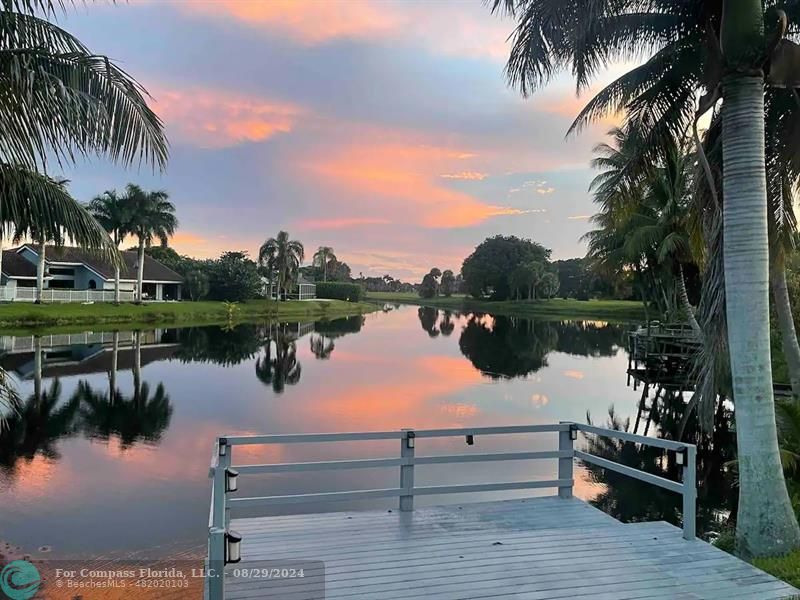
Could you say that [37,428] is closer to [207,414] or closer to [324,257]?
[207,414]

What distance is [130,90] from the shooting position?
675 centimetres

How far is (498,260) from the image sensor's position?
4200 inches

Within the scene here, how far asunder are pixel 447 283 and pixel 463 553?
6363 inches

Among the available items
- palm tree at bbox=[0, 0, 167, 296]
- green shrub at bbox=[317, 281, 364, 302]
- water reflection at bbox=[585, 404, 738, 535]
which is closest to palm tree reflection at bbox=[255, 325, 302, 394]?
water reflection at bbox=[585, 404, 738, 535]

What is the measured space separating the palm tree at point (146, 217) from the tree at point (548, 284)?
66.0m

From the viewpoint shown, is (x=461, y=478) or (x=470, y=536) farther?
(x=461, y=478)

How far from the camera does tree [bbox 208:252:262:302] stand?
66750 mm

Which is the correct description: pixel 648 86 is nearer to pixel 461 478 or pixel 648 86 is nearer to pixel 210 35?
pixel 461 478

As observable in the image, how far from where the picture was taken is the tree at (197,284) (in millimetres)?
65562

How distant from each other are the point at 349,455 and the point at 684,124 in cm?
978

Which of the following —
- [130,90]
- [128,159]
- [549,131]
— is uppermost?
[549,131]

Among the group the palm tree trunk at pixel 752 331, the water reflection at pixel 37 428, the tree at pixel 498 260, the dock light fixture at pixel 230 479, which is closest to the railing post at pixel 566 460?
the palm tree trunk at pixel 752 331

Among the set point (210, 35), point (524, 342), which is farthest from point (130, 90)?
point (524, 342)

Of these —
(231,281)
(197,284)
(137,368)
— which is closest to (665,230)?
(137,368)
